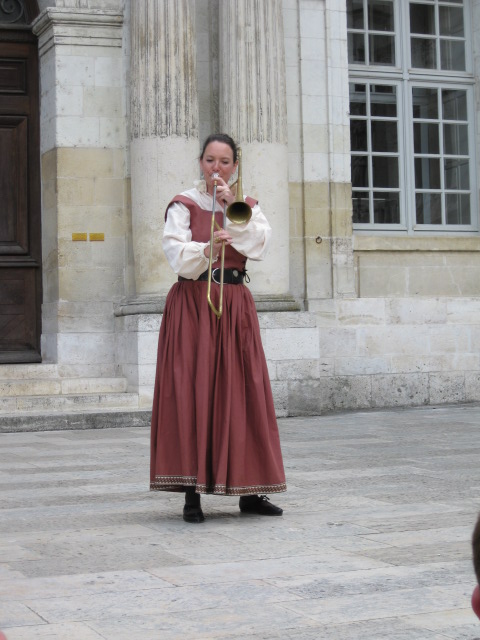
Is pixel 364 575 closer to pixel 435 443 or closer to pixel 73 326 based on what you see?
pixel 435 443

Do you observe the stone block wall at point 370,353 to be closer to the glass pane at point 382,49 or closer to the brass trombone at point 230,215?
the glass pane at point 382,49

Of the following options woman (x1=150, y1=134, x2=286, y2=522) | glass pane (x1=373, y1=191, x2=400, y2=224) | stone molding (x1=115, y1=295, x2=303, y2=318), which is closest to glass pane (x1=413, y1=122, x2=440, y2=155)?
glass pane (x1=373, y1=191, x2=400, y2=224)

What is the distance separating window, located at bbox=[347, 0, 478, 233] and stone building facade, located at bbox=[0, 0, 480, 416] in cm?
2

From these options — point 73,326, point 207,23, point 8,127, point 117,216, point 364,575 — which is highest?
point 207,23

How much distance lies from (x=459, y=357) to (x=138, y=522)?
7.76m

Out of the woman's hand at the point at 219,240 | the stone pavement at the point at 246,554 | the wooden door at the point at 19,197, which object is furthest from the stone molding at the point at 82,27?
the woman's hand at the point at 219,240

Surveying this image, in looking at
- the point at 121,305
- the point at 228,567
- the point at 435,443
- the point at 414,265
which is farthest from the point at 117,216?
the point at 228,567

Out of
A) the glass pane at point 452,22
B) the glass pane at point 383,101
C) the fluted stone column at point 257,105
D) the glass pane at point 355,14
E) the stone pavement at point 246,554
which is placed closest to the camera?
the stone pavement at point 246,554

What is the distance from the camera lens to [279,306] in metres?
11.6

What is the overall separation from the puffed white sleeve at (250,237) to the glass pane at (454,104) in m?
8.49

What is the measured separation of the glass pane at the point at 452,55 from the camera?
544 inches

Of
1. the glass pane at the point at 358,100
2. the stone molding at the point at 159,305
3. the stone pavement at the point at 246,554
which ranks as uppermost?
the glass pane at the point at 358,100

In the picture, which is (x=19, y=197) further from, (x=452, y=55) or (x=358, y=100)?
(x=452, y=55)

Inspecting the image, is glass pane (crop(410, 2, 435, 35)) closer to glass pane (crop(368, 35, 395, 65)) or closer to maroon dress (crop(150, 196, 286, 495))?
glass pane (crop(368, 35, 395, 65))
